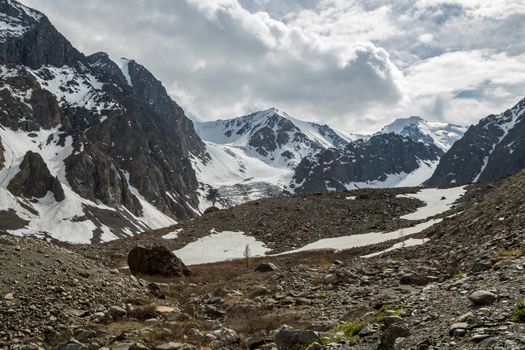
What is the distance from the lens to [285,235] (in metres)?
77.2

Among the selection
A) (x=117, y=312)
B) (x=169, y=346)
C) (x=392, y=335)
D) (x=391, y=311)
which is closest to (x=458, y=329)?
(x=392, y=335)

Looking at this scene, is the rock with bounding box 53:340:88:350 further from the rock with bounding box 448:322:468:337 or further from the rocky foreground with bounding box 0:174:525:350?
the rock with bounding box 448:322:468:337

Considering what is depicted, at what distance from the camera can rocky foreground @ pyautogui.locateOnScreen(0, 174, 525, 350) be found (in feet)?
36.3

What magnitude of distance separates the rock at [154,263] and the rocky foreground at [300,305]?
388 inches

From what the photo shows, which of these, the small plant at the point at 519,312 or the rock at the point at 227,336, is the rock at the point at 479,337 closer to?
the small plant at the point at 519,312

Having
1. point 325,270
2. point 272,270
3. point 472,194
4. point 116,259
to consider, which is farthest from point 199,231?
point 472,194

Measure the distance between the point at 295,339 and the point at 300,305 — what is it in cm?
800

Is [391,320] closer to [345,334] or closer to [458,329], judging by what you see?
[345,334]

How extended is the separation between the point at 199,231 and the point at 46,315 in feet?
204

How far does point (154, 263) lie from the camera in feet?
138

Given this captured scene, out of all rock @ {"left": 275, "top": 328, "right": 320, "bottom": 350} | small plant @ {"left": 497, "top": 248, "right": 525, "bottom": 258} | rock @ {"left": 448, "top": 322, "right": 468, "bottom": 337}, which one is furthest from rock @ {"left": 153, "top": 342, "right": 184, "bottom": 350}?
small plant @ {"left": 497, "top": 248, "right": 525, "bottom": 258}

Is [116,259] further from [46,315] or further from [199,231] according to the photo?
[46,315]

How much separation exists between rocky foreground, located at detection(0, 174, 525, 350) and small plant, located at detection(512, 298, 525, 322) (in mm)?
21

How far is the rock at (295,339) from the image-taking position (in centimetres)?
1297
